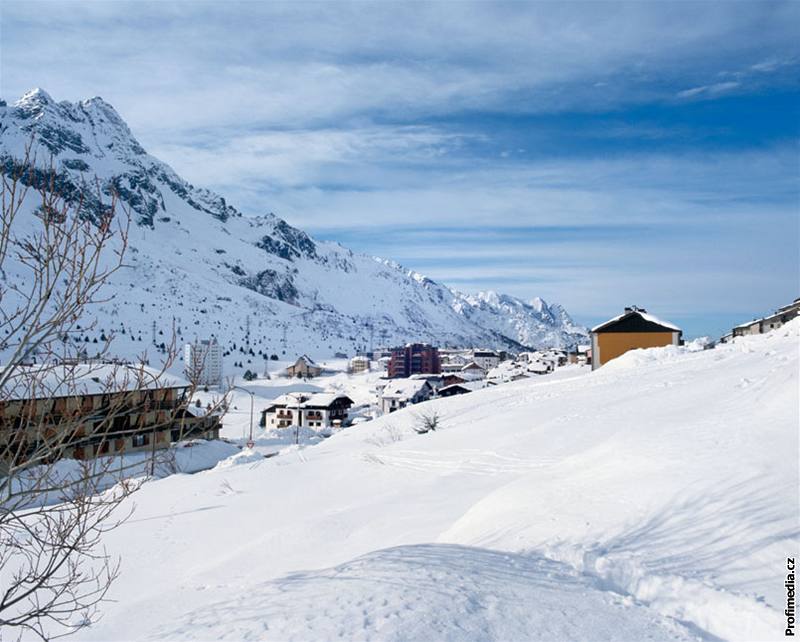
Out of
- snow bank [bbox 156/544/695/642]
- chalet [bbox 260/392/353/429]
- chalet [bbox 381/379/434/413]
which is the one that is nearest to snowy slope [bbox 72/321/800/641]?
snow bank [bbox 156/544/695/642]

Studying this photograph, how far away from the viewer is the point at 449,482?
15281 millimetres

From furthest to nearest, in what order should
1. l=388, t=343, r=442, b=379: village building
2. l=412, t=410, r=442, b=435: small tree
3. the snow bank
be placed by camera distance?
l=388, t=343, r=442, b=379: village building
l=412, t=410, r=442, b=435: small tree
the snow bank

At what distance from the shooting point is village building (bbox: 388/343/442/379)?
150000mm

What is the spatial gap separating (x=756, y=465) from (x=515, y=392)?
909 inches

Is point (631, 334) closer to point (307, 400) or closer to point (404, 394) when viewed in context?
point (404, 394)

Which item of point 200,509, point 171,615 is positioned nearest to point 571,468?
point 171,615

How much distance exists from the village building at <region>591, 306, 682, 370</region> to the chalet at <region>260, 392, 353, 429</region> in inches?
1402

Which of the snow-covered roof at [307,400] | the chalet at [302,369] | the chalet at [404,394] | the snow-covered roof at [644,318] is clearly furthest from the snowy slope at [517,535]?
the chalet at [302,369]

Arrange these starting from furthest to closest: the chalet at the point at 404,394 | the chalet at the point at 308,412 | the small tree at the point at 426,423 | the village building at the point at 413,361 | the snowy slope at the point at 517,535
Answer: the village building at the point at 413,361 → the chalet at the point at 404,394 → the chalet at the point at 308,412 → the small tree at the point at 426,423 → the snowy slope at the point at 517,535

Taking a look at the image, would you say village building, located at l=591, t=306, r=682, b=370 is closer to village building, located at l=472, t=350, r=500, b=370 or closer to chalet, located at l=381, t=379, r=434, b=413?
chalet, located at l=381, t=379, r=434, b=413

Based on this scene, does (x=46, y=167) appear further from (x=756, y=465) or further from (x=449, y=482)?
(x=449, y=482)

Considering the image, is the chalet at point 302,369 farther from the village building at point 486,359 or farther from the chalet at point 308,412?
the chalet at point 308,412

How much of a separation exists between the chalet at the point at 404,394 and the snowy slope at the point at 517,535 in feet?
176

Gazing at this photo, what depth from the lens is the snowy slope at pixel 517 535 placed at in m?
6.24
